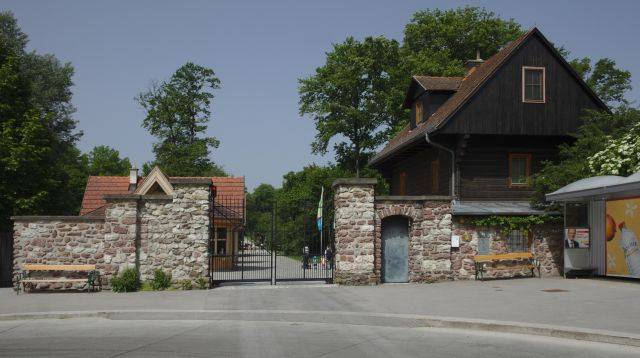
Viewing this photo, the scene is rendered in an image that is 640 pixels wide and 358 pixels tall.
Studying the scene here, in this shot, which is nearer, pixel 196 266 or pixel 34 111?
pixel 196 266

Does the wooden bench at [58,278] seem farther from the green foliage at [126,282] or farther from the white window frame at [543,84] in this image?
the white window frame at [543,84]

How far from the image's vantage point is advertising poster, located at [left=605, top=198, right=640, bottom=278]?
63.7 ft

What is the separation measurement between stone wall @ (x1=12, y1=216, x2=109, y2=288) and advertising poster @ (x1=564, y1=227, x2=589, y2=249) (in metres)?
15.2

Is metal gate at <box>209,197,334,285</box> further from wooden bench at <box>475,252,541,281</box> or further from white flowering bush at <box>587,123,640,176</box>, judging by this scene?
white flowering bush at <box>587,123,640,176</box>

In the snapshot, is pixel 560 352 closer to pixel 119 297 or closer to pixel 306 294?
pixel 306 294

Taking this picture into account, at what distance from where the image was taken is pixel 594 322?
11898 mm

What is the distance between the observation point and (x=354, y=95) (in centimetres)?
4869

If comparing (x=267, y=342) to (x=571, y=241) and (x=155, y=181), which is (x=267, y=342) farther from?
(x=155, y=181)

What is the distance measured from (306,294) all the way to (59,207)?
772 inches

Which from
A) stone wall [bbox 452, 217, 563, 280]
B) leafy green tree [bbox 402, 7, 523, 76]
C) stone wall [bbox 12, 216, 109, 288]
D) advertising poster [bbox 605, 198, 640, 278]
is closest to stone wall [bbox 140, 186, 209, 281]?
stone wall [bbox 12, 216, 109, 288]

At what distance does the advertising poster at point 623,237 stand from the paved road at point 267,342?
33.4 ft

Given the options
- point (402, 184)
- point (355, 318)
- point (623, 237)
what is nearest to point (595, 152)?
point (623, 237)

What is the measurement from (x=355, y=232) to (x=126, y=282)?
7.28 m

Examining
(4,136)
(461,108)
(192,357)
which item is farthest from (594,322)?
(4,136)
